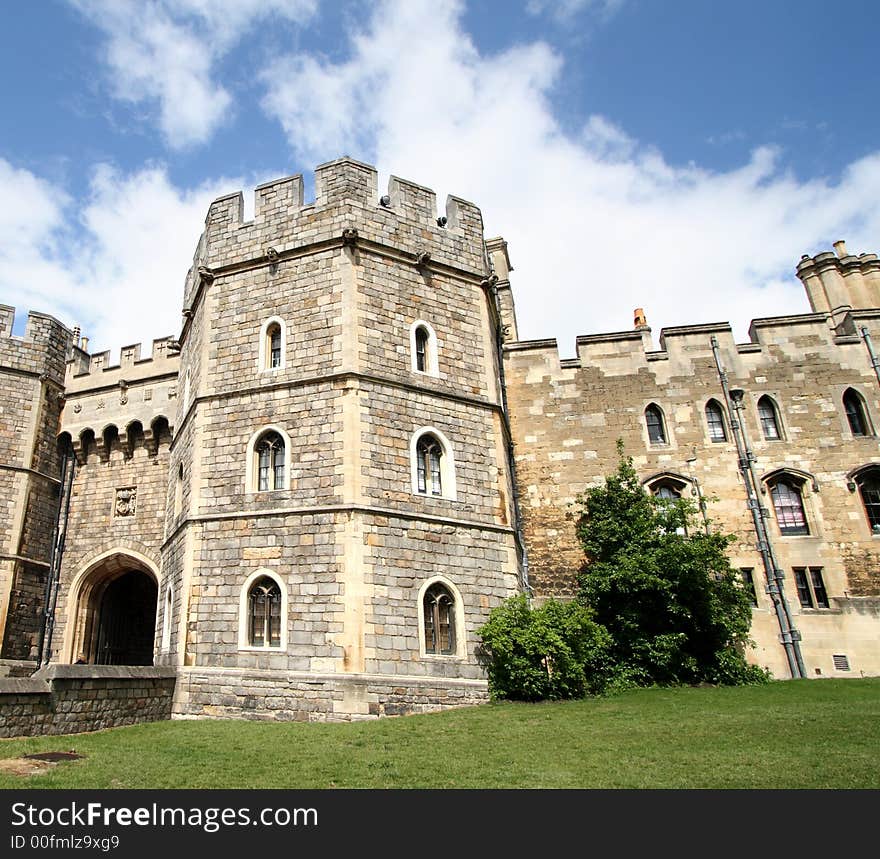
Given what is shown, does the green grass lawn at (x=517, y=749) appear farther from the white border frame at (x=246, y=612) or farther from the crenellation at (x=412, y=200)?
the crenellation at (x=412, y=200)

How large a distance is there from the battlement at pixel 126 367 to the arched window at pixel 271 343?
5.89 meters

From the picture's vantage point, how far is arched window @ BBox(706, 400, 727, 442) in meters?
17.6

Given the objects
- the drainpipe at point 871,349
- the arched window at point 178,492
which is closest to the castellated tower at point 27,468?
the arched window at point 178,492

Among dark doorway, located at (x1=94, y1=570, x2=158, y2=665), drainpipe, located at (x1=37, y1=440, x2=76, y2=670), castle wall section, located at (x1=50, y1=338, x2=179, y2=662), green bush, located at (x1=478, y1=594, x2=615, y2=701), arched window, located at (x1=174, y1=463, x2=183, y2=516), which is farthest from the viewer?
dark doorway, located at (x1=94, y1=570, x2=158, y2=665)

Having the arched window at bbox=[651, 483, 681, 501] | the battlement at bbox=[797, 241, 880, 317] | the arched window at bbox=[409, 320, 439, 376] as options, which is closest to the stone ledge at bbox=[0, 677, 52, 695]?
the arched window at bbox=[409, 320, 439, 376]

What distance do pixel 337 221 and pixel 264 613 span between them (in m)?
7.79

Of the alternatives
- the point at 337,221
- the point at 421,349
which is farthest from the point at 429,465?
the point at 337,221

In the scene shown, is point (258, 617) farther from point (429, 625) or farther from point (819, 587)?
point (819, 587)

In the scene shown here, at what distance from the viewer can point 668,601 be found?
1432 centimetres

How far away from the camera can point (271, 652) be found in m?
11.8

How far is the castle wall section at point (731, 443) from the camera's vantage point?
1609cm

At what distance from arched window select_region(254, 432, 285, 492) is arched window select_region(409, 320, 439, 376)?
3.09m

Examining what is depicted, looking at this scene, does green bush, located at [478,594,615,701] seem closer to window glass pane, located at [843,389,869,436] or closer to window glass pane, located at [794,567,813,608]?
window glass pane, located at [794,567,813,608]

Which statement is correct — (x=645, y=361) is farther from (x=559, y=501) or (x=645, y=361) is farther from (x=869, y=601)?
(x=869, y=601)
